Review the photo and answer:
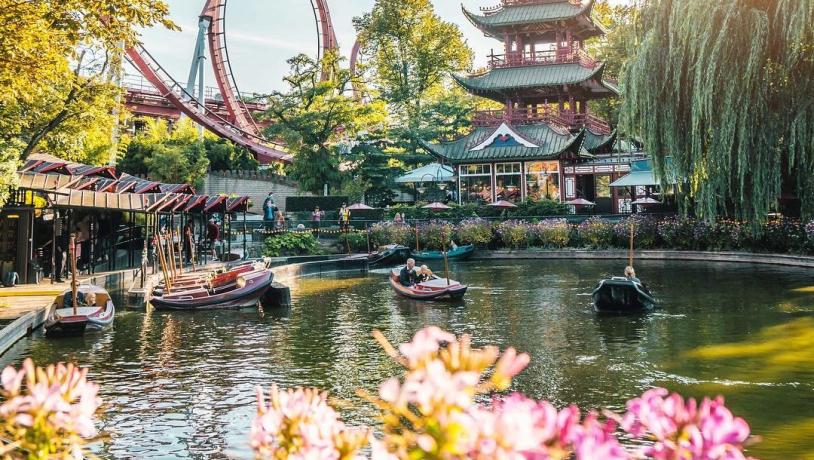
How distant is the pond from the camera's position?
9703mm

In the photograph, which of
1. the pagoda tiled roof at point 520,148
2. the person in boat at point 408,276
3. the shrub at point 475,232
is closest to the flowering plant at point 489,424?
the person in boat at point 408,276

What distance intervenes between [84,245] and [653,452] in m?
28.3

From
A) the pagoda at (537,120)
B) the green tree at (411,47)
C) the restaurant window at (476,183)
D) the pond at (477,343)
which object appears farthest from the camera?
the green tree at (411,47)

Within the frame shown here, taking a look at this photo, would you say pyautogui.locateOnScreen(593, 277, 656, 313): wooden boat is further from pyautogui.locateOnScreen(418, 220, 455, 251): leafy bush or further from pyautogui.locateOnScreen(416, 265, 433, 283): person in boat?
pyautogui.locateOnScreen(418, 220, 455, 251): leafy bush

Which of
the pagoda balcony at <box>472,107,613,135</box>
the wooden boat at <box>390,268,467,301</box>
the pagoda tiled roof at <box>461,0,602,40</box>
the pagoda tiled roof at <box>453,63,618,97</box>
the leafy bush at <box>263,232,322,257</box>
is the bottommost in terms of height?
the wooden boat at <box>390,268,467,301</box>

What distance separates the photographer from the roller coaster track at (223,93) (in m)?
52.6

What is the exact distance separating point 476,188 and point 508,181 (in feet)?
6.91

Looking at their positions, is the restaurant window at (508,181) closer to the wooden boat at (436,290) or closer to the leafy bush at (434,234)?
the leafy bush at (434,234)

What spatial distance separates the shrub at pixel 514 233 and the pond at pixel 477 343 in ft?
42.5

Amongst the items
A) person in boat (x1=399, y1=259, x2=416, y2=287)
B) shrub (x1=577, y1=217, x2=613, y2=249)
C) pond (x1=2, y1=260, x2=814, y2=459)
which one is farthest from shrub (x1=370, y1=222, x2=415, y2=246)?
person in boat (x1=399, y1=259, x2=416, y2=287)

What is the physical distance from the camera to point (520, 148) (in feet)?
142

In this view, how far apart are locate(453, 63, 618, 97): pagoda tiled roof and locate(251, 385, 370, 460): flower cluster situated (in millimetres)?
43867

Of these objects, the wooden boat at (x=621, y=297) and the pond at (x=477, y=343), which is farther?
the wooden boat at (x=621, y=297)

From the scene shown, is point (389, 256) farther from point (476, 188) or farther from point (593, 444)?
point (593, 444)
